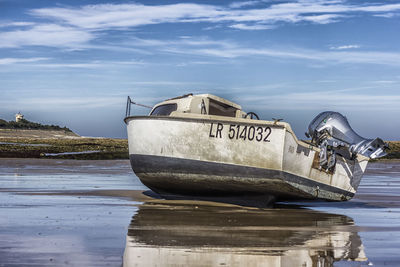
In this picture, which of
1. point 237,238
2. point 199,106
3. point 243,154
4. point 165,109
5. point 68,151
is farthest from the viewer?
point 68,151

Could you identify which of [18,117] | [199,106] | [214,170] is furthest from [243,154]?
[18,117]

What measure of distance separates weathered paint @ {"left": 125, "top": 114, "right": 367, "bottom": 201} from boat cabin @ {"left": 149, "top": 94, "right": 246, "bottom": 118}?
734 mm

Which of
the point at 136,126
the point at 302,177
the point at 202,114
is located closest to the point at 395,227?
the point at 302,177

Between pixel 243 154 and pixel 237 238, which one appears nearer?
pixel 237 238

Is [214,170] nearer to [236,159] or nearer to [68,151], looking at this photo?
[236,159]

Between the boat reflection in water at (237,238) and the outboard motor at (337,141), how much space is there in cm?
154

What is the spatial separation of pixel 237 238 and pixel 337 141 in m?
5.59

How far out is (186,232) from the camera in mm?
8672

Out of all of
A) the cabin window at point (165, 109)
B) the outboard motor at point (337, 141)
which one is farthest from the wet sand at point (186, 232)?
the cabin window at point (165, 109)

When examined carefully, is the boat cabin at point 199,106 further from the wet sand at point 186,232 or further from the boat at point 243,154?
the wet sand at point 186,232

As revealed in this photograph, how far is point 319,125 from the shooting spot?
13.2m

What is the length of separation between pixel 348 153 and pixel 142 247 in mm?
7255

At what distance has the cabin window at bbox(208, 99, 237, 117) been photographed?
13.9 meters

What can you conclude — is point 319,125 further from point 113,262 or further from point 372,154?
point 113,262
